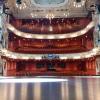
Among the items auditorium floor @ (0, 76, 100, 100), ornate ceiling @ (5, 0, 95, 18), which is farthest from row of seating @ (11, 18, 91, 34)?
auditorium floor @ (0, 76, 100, 100)

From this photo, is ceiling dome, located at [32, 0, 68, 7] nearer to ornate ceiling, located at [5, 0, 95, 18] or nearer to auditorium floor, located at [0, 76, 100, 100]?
ornate ceiling, located at [5, 0, 95, 18]

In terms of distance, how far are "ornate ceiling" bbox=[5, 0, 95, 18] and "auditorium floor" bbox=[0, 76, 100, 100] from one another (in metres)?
29.5

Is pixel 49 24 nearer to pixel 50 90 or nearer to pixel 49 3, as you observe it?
pixel 49 3

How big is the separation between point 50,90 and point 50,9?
29968 mm

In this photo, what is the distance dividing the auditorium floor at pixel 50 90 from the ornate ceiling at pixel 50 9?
96.9ft

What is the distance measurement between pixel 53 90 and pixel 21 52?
26.0 m

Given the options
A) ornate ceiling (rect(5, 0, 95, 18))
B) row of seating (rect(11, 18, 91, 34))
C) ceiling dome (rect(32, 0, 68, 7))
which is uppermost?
ceiling dome (rect(32, 0, 68, 7))

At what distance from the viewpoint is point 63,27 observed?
31.9 metres

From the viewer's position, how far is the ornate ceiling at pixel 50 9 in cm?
3053

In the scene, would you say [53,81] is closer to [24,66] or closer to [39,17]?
[24,66]

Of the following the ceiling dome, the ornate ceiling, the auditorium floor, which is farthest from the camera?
the ceiling dome

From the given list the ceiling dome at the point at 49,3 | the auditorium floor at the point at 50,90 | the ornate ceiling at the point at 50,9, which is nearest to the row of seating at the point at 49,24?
the ornate ceiling at the point at 50,9

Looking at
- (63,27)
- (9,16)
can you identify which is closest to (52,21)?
(63,27)

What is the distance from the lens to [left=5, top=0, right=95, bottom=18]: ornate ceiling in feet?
100
